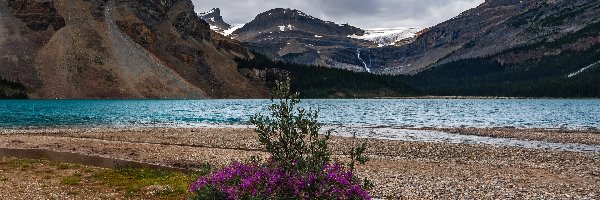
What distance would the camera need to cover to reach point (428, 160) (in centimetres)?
4109

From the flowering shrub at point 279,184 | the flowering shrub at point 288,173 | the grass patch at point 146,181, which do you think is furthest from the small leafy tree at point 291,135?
the grass patch at point 146,181

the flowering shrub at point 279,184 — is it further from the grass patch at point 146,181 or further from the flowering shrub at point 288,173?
the grass patch at point 146,181

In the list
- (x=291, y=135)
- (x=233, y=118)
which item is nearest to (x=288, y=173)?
(x=291, y=135)

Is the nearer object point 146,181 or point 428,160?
point 146,181

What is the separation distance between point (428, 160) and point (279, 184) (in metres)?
29.0

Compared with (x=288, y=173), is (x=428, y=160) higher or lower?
lower

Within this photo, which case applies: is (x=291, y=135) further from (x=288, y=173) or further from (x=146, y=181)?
(x=146, y=181)

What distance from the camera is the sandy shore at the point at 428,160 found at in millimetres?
27516

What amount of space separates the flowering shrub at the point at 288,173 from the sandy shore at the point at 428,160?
11619 millimetres

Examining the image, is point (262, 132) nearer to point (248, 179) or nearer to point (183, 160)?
point (248, 179)


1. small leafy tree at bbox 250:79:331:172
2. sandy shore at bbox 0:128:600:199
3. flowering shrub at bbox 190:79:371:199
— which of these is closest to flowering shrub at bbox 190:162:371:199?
flowering shrub at bbox 190:79:371:199

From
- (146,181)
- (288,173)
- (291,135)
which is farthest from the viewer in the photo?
(146,181)

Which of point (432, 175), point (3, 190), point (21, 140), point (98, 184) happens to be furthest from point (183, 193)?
point (21, 140)

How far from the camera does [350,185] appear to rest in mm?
14211
